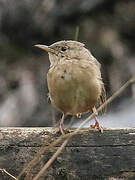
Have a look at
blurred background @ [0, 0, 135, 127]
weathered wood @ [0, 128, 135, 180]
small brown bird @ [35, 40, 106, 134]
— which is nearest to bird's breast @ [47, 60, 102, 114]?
small brown bird @ [35, 40, 106, 134]

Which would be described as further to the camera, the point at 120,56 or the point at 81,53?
the point at 120,56

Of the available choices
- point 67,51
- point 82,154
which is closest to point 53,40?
point 67,51

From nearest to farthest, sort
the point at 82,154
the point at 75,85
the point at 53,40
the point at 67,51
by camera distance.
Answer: the point at 82,154
the point at 75,85
the point at 67,51
the point at 53,40

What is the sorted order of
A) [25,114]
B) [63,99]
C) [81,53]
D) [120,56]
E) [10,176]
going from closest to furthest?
[10,176] → [63,99] → [81,53] → [25,114] → [120,56]

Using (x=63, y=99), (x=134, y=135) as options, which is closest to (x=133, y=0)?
(x=63, y=99)

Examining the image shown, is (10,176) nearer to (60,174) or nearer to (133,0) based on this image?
(60,174)

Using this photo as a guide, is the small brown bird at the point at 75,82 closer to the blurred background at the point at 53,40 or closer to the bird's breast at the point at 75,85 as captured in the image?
the bird's breast at the point at 75,85

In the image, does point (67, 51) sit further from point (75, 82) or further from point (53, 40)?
point (53, 40)
